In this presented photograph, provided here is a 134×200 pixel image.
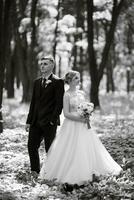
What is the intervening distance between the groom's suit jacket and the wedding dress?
0.66ft

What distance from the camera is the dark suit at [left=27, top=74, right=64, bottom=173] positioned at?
884cm

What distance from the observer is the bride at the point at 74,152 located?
8.41m

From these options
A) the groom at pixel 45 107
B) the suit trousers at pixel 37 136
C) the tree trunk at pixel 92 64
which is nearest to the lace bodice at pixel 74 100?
the groom at pixel 45 107

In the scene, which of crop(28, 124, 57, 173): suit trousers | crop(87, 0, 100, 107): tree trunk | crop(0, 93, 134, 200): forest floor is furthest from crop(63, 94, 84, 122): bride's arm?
crop(87, 0, 100, 107): tree trunk

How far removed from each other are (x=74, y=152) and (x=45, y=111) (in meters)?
0.96

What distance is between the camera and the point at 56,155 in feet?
28.6

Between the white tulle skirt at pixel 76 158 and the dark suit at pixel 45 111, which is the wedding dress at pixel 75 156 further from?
the dark suit at pixel 45 111

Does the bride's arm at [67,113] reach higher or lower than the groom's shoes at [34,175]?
higher

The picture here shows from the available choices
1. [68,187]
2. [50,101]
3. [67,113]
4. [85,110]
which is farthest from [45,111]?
[68,187]

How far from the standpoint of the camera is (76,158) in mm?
8445

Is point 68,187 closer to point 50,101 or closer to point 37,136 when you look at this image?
point 37,136

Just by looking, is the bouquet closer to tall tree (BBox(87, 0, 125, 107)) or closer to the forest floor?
the forest floor

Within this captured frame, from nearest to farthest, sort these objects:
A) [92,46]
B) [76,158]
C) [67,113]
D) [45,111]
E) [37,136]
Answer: [76,158], [67,113], [45,111], [37,136], [92,46]

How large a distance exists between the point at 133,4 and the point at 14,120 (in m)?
9.68
